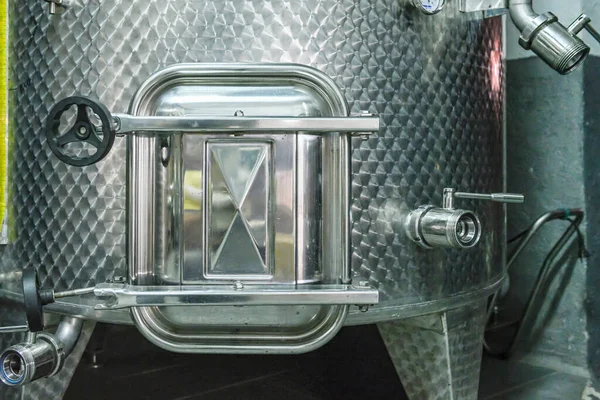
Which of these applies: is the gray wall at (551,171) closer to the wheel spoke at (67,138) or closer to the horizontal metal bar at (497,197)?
the horizontal metal bar at (497,197)

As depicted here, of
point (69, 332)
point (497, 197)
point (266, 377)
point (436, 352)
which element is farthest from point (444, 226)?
point (266, 377)

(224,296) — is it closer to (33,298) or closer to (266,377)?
(33,298)

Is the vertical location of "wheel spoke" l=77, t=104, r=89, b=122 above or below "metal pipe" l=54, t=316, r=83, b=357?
above

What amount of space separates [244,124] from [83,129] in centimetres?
23

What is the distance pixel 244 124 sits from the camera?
0.91 m

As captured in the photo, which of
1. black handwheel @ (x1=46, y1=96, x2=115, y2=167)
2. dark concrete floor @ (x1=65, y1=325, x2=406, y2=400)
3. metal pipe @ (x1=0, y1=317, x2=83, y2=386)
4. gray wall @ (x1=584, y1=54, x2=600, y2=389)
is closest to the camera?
black handwheel @ (x1=46, y1=96, x2=115, y2=167)

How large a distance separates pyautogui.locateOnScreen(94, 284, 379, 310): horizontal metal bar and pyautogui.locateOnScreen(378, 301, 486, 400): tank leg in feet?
1.07

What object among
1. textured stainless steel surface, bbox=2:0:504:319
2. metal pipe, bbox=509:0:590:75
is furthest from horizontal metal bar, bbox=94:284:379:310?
metal pipe, bbox=509:0:590:75

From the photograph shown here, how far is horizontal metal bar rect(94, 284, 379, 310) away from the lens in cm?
89

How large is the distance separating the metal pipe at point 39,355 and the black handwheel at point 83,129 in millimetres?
353

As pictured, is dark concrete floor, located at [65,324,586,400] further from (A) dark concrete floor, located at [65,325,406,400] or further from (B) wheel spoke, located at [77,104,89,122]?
(B) wheel spoke, located at [77,104,89,122]

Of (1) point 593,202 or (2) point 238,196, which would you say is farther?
(1) point 593,202

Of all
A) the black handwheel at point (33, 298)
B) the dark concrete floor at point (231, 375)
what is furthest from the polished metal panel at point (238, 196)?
the dark concrete floor at point (231, 375)

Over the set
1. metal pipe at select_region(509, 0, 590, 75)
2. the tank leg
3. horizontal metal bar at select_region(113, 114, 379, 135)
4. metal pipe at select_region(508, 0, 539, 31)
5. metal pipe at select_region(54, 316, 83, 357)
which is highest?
metal pipe at select_region(508, 0, 539, 31)
